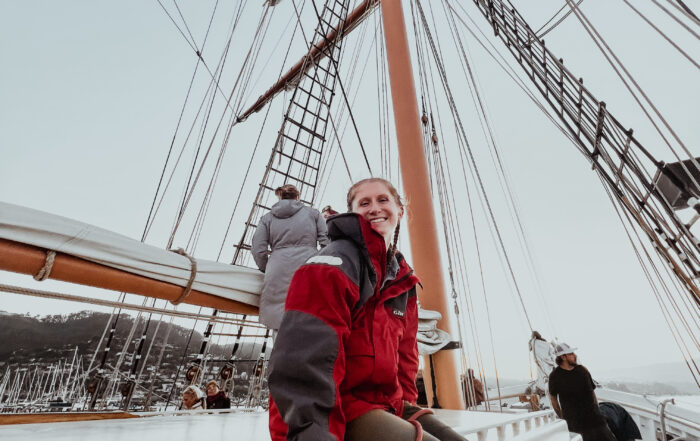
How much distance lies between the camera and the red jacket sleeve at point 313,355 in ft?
1.77

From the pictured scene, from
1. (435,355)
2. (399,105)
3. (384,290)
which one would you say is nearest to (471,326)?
(435,355)

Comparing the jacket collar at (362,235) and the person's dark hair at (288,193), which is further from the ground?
the person's dark hair at (288,193)

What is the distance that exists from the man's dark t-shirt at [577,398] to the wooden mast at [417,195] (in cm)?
89

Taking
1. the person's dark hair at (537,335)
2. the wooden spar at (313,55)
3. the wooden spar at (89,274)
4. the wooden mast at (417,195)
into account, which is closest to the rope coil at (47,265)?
the wooden spar at (89,274)

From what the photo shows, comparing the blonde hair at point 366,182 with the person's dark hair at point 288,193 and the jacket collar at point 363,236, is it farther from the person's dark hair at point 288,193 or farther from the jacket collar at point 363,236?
the person's dark hair at point 288,193

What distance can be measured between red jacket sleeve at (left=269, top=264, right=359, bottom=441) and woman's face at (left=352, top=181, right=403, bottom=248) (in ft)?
1.18

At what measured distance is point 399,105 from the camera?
3684 millimetres

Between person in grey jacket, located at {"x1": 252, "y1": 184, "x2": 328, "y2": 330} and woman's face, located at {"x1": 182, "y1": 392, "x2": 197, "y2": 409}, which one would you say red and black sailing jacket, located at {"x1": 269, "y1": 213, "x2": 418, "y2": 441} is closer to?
person in grey jacket, located at {"x1": 252, "y1": 184, "x2": 328, "y2": 330}

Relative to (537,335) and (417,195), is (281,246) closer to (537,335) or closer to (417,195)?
(417,195)

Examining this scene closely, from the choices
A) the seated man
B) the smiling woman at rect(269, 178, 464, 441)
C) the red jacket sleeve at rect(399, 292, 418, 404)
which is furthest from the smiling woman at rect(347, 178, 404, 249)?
the seated man

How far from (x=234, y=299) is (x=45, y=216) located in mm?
855

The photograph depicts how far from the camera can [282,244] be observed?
195 cm

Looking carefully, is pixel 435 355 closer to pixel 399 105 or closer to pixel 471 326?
pixel 471 326

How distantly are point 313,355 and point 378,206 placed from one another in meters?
0.56
